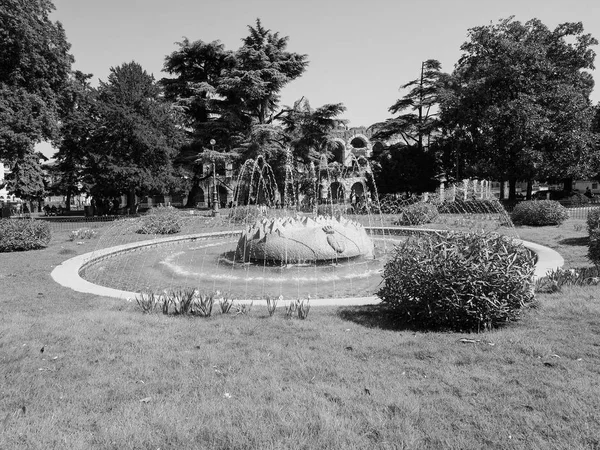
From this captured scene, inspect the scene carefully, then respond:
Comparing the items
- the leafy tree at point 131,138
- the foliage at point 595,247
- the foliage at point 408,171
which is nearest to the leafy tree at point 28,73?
the leafy tree at point 131,138

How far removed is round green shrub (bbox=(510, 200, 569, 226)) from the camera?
19734 mm

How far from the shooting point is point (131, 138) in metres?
29.8

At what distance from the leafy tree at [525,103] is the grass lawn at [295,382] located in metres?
22.9

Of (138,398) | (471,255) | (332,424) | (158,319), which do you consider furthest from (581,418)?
(158,319)

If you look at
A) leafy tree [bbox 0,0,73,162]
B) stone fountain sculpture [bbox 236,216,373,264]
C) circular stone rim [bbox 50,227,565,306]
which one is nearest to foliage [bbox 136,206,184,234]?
circular stone rim [bbox 50,227,565,306]

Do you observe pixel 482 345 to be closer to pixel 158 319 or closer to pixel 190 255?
pixel 158 319

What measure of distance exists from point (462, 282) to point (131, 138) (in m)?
28.8

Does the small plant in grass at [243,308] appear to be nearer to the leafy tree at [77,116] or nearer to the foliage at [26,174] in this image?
the foliage at [26,174]

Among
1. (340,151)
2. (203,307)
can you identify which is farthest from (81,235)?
(340,151)

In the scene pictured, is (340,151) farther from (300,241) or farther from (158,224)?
(300,241)

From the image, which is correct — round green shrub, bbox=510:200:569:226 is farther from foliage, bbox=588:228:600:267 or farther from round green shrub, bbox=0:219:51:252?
round green shrub, bbox=0:219:51:252

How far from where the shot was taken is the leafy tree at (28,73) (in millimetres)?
22719

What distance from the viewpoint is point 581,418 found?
3.32m

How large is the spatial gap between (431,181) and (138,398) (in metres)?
35.2
